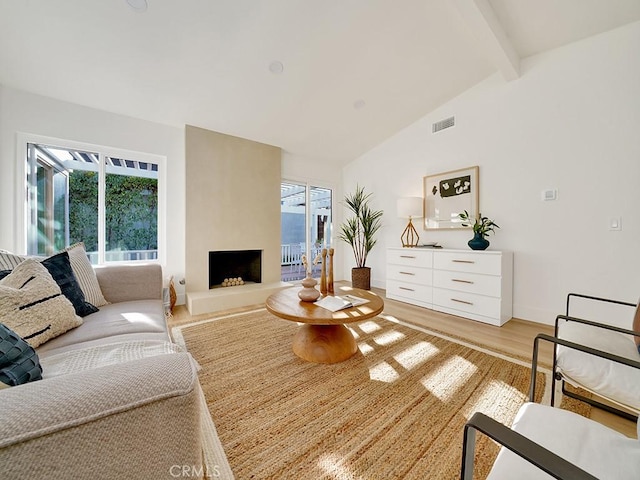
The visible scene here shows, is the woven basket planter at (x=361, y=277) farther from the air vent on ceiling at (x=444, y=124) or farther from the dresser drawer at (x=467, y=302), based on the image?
the air vent on ceiling at (x=444, y=124)

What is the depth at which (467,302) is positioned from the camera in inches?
117

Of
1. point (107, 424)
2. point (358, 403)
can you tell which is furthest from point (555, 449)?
point (107, 424)

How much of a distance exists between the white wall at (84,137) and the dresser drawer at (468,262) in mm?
3544

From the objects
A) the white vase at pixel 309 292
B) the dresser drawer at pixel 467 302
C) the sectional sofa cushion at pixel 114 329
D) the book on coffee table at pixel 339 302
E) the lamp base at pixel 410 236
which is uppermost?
the lamp base at pixel 410 236

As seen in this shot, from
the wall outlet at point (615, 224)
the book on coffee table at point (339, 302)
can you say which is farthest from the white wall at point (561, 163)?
the book on coffee table at point (339, 302)

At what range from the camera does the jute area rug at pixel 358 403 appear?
116cm

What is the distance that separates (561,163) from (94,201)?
5.48m

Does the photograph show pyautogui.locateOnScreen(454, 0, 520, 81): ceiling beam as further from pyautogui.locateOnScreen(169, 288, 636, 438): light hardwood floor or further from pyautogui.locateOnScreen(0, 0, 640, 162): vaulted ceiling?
pyautogui.locateOnScreen(169, 288, 636, 438): light hardwood floor

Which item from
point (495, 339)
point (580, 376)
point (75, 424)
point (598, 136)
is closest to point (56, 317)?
point (75, 424)

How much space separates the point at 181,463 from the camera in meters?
0.63

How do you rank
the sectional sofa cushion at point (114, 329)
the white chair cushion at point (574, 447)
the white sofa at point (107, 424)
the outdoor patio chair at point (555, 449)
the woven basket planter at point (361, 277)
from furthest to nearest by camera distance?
the woven basket planter at point (361, 277) → the sectional sofa cushion at point (114, 329) → the white chair cushion at point (574, 447) → the outdoor patio chair at point (555, 449) → the white sofa at point (107, 424)

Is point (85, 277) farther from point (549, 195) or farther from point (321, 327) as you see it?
point (549, 195)

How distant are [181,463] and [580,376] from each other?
174 cm

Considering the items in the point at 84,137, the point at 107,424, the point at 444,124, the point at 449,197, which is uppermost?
the point at 444,124
